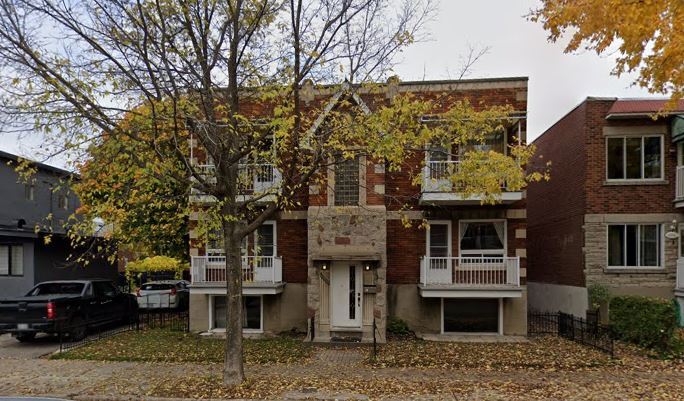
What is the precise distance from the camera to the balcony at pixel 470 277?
44.5 feet

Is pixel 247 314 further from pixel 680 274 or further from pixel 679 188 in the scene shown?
pixel 679 188

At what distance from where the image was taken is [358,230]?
1386cm

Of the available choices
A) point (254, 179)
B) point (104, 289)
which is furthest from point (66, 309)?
point (254, 179)

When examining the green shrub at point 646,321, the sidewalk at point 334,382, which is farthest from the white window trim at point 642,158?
the sidewalk at point 334,382

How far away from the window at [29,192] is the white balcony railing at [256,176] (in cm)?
1318

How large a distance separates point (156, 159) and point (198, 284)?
20.0 ft

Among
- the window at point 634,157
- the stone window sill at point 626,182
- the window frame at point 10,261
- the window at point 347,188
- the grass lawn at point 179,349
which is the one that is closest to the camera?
the grass lawn at point 179,349

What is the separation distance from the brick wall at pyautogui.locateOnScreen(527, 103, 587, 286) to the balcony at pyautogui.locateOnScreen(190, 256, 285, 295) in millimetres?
10239

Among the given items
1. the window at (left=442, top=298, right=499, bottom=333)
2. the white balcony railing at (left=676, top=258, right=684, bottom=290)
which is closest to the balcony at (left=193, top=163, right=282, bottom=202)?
the window at (left=442, top=298, right=499, bottom=333)

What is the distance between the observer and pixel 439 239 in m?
14.9

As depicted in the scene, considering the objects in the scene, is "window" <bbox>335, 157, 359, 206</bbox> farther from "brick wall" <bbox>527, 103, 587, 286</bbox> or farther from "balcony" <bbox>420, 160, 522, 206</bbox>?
"brick wall" <bbox>527, 103, 587, 286</bbox>

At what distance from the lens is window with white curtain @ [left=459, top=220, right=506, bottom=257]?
579 inches

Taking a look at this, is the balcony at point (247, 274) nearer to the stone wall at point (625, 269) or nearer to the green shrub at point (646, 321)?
the green shrub at point (646, 321)

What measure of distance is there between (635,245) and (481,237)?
545 cm
